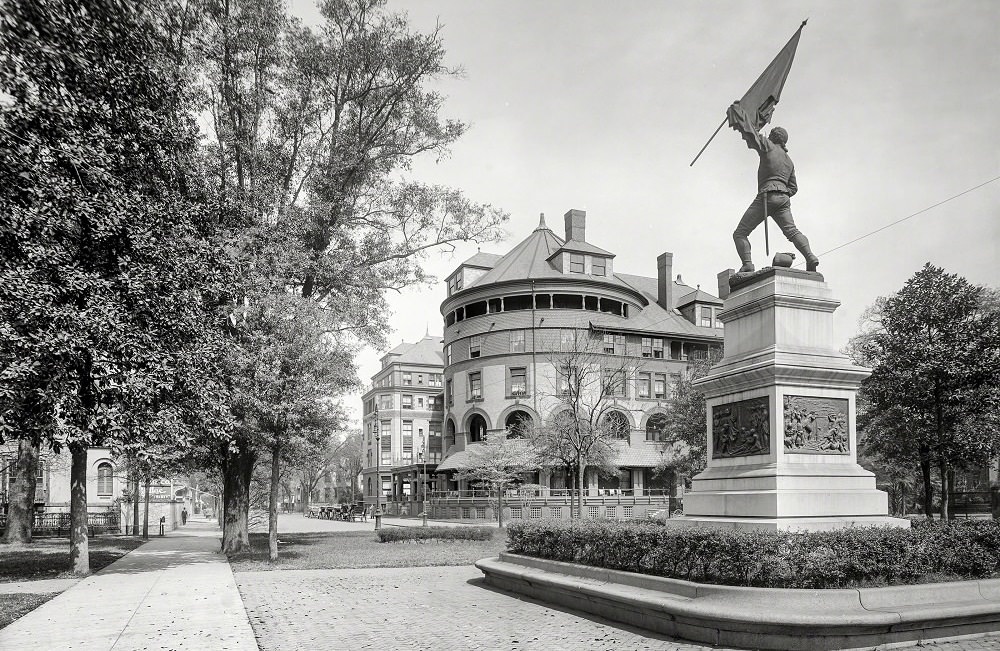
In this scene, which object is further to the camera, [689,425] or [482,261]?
[482,261]

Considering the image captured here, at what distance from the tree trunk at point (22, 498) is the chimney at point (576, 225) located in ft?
138

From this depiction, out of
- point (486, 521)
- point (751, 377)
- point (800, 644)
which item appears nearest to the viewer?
point (800, 644)

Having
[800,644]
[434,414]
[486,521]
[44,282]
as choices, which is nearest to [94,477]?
[486,521]

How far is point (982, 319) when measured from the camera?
22.4 meters

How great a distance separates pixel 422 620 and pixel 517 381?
44727 millimetres

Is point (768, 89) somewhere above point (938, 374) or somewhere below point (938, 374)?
above

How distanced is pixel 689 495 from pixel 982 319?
15274 millimetres

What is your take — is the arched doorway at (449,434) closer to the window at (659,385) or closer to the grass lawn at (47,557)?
the window at (659,385)

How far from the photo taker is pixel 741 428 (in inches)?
452

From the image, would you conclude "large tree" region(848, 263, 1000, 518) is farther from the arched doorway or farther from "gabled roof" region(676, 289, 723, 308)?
"gabled roof" region(676, 289, 723, 308)

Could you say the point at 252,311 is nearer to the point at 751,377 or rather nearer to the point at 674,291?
the point at 751,377

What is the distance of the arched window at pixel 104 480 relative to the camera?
52781 mm

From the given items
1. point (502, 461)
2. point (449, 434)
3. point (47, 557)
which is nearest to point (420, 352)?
point (449, 434)

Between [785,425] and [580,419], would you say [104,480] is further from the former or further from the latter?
[785,425]
